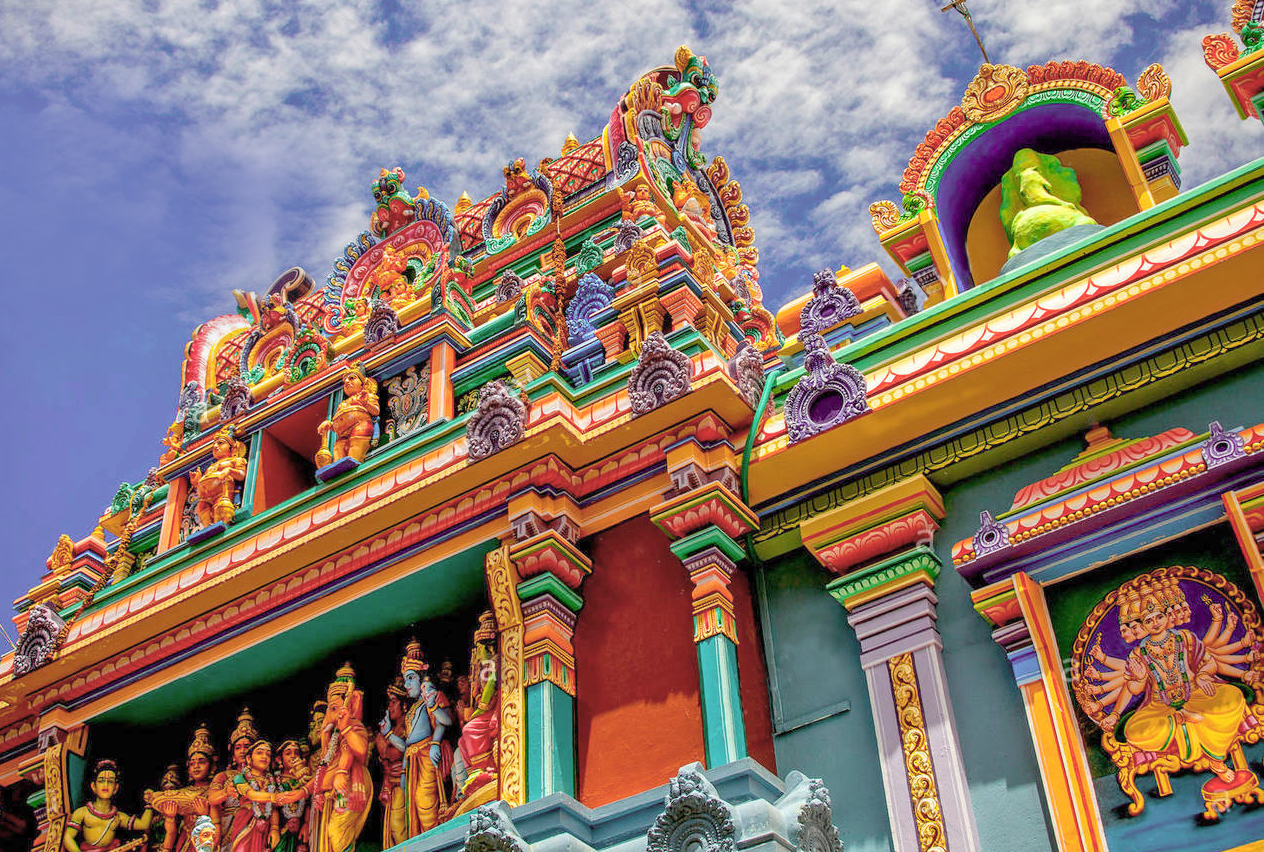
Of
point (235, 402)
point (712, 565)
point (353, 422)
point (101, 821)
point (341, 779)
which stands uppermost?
point (235, 402)

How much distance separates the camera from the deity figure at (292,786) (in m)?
9.45

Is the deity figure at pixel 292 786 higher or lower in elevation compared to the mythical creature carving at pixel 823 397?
lower

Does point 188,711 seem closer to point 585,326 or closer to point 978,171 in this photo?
point 585,326

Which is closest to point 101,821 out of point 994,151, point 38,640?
point 38,640

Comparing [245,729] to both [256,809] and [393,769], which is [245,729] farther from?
[393,769]

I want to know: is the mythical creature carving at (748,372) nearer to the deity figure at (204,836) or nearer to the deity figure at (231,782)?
the deity figure at (204,836)

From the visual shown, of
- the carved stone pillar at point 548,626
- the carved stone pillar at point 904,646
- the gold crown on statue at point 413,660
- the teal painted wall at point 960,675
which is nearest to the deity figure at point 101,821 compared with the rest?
the gold crown on statue at point 413,660

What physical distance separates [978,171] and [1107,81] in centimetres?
121

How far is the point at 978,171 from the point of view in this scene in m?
11.2

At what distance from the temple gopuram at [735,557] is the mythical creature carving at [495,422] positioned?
27 mm

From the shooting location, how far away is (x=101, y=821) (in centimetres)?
1013

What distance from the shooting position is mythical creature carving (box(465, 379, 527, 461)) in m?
8.84

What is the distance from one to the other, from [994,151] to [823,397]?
12.2 ft

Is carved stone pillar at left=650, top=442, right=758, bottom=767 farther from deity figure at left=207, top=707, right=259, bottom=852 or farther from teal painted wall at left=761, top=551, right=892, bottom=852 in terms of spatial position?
deity figure at left=207, top=707, right=259, bottom=852
